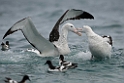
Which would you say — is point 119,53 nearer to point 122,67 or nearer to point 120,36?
point 122,67

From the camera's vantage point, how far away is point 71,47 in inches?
585

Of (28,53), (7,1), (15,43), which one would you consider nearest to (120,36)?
(15,43)

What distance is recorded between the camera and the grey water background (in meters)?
10.9

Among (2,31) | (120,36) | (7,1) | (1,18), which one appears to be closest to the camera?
(120,36)

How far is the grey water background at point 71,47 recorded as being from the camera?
35.9 ft

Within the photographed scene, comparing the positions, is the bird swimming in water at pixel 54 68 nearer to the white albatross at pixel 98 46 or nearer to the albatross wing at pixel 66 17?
the white albatross at pixel 98 46

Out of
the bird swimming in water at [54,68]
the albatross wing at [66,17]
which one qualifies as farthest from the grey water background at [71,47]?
the albatross wing at [66,17]

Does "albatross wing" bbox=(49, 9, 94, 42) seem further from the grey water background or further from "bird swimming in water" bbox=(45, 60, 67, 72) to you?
"bird swimming in water" bbox=(45, 60, 67, 72)

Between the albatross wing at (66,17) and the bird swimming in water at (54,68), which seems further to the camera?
the albatross wing at (66,17)

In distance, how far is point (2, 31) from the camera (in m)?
20.4

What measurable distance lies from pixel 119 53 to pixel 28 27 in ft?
10.1

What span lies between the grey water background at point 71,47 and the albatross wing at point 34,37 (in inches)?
8.7

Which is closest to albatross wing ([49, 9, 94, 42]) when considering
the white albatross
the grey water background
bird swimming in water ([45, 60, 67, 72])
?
the grey water background

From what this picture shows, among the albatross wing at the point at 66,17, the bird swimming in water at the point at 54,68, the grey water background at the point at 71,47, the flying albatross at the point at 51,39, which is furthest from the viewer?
the albatross wing at the point at 66,17
